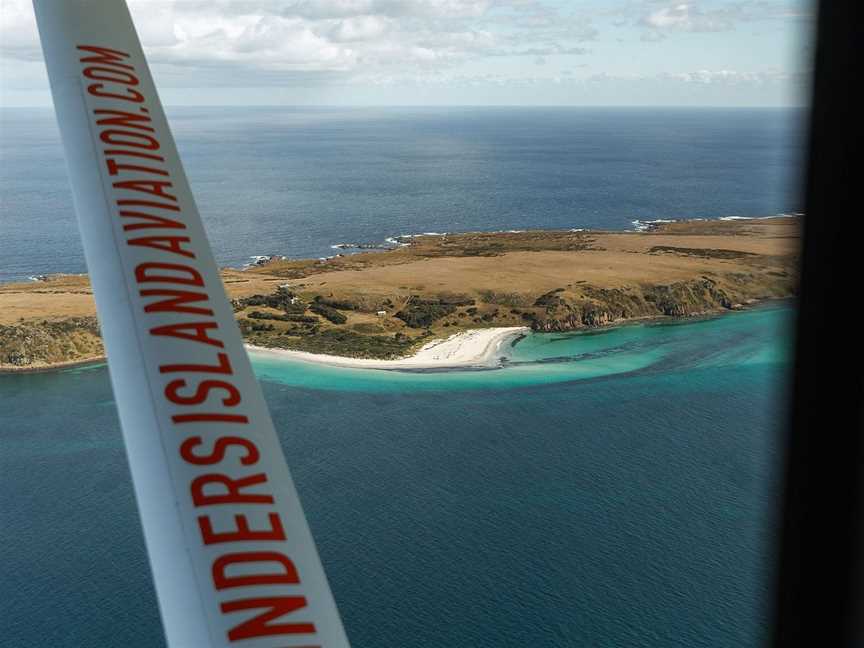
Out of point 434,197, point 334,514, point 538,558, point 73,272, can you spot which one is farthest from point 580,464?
point 434,197

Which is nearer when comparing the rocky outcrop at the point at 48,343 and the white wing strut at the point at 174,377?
the white wing strut at the point at 174,377

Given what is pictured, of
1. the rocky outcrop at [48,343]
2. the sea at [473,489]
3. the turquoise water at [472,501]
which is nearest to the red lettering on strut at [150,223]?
the sea at [473,489]

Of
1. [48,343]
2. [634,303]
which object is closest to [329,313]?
[48,343]

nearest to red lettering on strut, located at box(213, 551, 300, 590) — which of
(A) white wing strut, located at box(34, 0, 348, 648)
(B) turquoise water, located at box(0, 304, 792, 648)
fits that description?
(A) white wing strut, located at box(34, 0, 348, 648)

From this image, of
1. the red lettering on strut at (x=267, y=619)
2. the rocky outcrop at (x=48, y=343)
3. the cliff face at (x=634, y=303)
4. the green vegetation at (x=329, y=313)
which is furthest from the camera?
the cliff face at (x=634, y=303)

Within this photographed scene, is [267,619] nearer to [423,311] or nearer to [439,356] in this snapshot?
[439,356]

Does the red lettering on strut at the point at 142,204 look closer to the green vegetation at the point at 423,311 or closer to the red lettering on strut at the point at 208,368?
the red lettering on strut at the point at 208,368

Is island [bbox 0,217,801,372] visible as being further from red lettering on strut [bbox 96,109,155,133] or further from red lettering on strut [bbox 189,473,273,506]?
red lettering on strut [bbox 189,473,273,506]

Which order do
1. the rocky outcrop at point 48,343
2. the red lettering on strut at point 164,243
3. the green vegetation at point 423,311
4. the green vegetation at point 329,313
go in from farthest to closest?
the green vegetation at point 423,311 < the green vegetation at point 329,313 < the rocky outcrop at point 48,343 < the red lettering on strut at point 164,243
